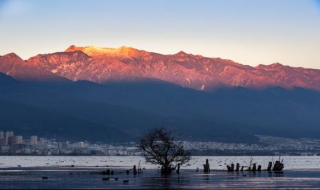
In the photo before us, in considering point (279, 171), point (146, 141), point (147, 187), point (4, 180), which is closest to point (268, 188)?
point (147, 187)

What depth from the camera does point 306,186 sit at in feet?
305

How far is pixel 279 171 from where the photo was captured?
5487 inches

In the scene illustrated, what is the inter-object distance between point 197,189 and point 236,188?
3.84 m

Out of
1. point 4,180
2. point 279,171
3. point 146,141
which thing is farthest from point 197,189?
point 279,171

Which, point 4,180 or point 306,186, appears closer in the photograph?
point 306,186

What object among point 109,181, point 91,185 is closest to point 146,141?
point 109,181

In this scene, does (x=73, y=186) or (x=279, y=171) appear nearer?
(x=73, y=186)

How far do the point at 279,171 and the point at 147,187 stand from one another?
52.2 m

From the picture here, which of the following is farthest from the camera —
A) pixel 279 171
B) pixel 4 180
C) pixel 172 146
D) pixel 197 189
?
pixel 279 171

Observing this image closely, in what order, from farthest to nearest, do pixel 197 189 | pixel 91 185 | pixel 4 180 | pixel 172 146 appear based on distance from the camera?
1. pixel 172 146
2. pixel 4 180
3. pixel 91 185
4. pixel 197 189

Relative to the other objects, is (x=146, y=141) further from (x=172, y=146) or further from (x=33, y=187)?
(x=33, y=187)

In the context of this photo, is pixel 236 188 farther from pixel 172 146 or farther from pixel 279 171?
pixel 279 171

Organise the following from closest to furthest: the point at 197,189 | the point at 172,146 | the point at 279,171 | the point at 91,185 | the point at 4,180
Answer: the point at 197,189 < the point at 91,185 < the point at 4,180 < the point at 172,146 < the point at 279,171

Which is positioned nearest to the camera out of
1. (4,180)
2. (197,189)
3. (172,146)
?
(197,189)
